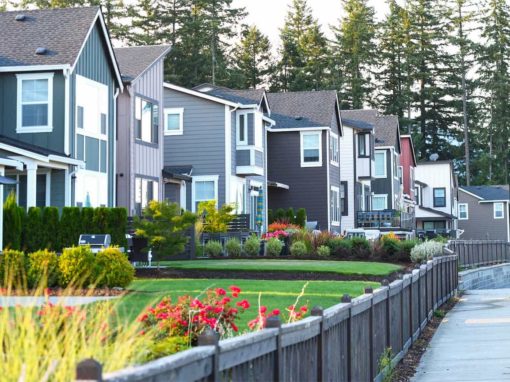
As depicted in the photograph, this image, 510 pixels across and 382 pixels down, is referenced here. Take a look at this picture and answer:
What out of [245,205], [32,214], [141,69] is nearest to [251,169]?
[245,205]

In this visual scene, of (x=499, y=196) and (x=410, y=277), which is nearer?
(x=410, y=277)

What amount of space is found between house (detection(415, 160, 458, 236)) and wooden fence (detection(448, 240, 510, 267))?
24.7 m

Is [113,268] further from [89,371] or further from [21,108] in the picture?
[89,371]

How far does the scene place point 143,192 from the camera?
3116cm

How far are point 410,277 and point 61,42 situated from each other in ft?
52.3

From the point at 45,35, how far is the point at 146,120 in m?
5.16

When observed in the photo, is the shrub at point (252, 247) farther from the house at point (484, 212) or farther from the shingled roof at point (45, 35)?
the house at point (484, 212)

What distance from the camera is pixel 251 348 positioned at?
555cm

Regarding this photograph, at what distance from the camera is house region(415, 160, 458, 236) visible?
75.5m

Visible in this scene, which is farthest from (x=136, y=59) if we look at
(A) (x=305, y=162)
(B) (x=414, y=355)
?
(B) (x=414, y=355)

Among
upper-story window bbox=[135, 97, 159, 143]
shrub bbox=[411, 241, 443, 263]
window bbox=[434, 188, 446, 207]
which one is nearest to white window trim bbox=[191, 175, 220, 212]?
upper-story window bbox=[135, 97, 159, 143]

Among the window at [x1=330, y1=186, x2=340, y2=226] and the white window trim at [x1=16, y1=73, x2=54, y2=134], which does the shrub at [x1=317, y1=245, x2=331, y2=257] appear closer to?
the white window trim at [x1=16, y1=73, x2=54, y2=134]

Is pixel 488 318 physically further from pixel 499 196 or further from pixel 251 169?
pixel 499 196

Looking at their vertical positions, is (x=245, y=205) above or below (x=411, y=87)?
below
